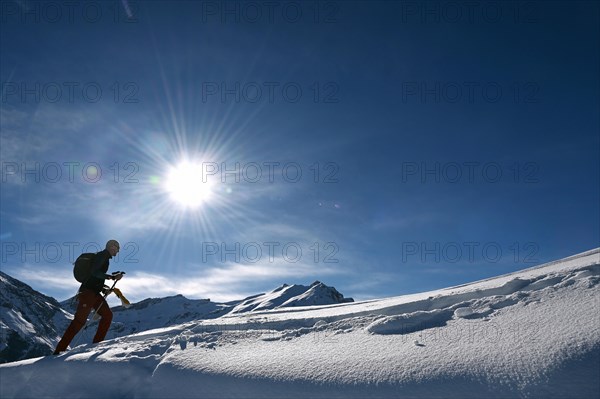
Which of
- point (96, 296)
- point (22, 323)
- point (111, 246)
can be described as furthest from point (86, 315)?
point (22, 323)

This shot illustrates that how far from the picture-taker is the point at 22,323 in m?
113

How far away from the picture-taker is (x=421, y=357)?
417 centimetres

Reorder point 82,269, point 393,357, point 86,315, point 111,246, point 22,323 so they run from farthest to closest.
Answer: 1. point 22,323
2. point 111,246
3. point 82,269
4. point 86,315
5. point 393,357

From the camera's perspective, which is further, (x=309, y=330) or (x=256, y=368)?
(x=309, y=330)

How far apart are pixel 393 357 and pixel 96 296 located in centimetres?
575

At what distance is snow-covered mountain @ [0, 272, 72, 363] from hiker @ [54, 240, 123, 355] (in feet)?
151

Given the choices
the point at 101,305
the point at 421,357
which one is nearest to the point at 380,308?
the point at 421,357

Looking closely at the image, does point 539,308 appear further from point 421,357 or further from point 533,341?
point 421,357

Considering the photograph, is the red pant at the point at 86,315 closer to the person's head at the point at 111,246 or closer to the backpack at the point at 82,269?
the backpack at the point at 82,269

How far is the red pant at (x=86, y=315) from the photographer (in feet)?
21.9

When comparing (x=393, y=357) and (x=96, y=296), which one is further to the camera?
(x=96, y=296)

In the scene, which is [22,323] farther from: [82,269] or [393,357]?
[393,357]

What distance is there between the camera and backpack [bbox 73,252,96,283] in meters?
7.20

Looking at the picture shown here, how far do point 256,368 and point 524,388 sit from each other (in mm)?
2713
